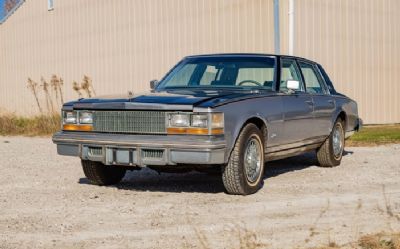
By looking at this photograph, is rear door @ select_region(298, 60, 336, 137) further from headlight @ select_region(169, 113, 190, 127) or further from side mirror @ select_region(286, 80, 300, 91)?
headlight @ select_region(169, 113, 190, 127)

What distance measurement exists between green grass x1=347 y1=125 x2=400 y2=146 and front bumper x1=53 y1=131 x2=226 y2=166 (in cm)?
737

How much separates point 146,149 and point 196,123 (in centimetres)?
55

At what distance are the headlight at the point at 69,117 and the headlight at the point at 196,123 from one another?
1.21 meters

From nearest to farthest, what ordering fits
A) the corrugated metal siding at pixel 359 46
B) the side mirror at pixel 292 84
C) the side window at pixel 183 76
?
the side mirror at pixel 292 84 < the side window at pixel 183 76 < the corrugated metal siding at pixel 359 46

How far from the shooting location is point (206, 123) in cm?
653

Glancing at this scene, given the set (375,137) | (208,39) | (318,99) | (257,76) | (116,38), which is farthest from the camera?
(116,38)

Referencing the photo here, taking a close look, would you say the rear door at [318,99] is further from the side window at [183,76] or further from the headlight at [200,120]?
the headlight at [200,120]

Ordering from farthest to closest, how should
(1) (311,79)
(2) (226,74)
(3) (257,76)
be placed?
(1) (311,79), (2) (226,74), (3) (257,76)

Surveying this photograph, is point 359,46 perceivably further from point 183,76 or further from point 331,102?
point 183,76

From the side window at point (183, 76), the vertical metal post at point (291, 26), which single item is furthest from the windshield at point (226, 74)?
the vertical metal post at point (291, 26)

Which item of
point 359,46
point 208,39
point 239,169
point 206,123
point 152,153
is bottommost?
point 239,169

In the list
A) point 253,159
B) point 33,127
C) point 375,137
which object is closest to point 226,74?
point 253,159

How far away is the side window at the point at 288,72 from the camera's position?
8.16 m

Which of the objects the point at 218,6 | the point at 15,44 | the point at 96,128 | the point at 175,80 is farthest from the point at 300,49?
the point at 15,44
